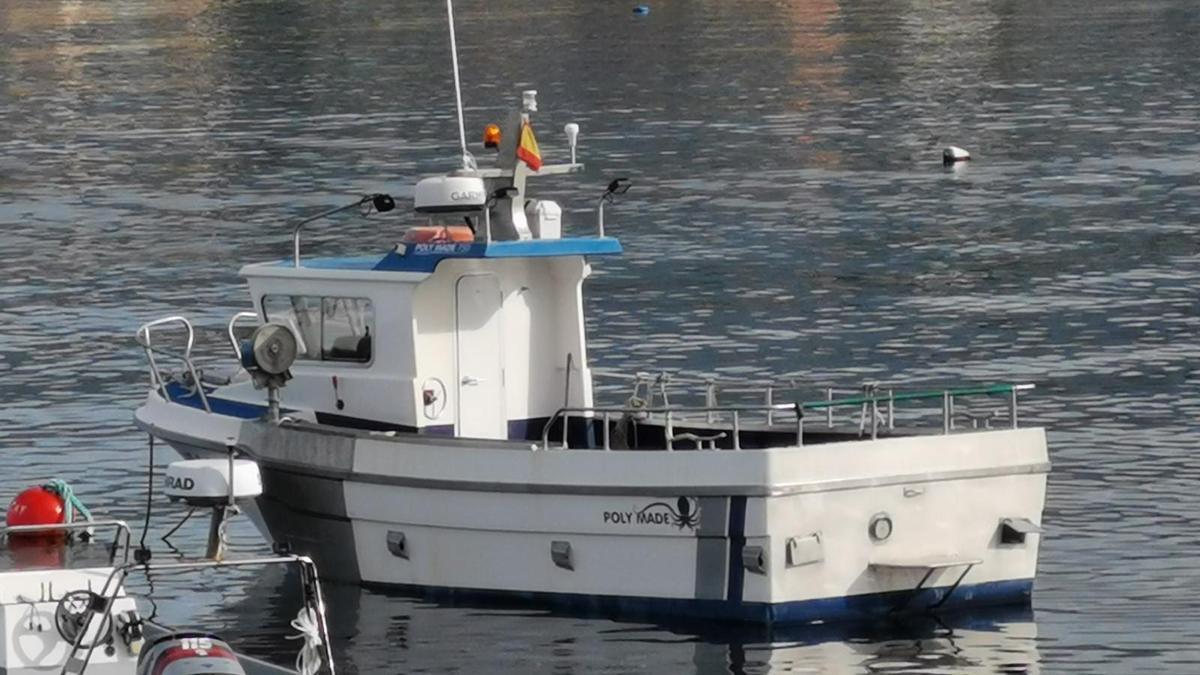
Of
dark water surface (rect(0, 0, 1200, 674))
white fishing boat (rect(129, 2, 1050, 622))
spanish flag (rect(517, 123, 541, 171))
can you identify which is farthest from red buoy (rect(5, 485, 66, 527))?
spanish flag (rect(517, 123, 541, 171))

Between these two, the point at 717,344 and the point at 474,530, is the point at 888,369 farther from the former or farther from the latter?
the point at 474,530

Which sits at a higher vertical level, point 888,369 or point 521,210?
point 521,210

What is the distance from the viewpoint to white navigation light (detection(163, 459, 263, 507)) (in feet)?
56.7

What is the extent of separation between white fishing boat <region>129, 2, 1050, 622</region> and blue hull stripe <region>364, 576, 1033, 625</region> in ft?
0.07

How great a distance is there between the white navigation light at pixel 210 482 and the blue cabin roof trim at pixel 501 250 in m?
3.16

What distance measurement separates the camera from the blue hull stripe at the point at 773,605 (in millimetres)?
18531

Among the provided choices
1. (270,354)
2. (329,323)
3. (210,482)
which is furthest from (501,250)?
(210,482)

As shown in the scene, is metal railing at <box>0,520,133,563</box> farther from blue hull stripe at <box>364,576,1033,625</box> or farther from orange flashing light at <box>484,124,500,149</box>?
orange flashing light at <box>484,124,500,149</box>

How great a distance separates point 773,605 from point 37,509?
17.4 feet

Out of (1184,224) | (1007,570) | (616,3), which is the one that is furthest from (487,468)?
(616,3)

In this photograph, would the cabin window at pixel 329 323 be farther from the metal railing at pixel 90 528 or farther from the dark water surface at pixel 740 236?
the metal railing at pixel 90 528

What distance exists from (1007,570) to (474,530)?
403 cm

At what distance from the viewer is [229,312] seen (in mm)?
35094

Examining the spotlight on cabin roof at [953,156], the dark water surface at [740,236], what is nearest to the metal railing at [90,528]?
the dark water surface at [740,236]
